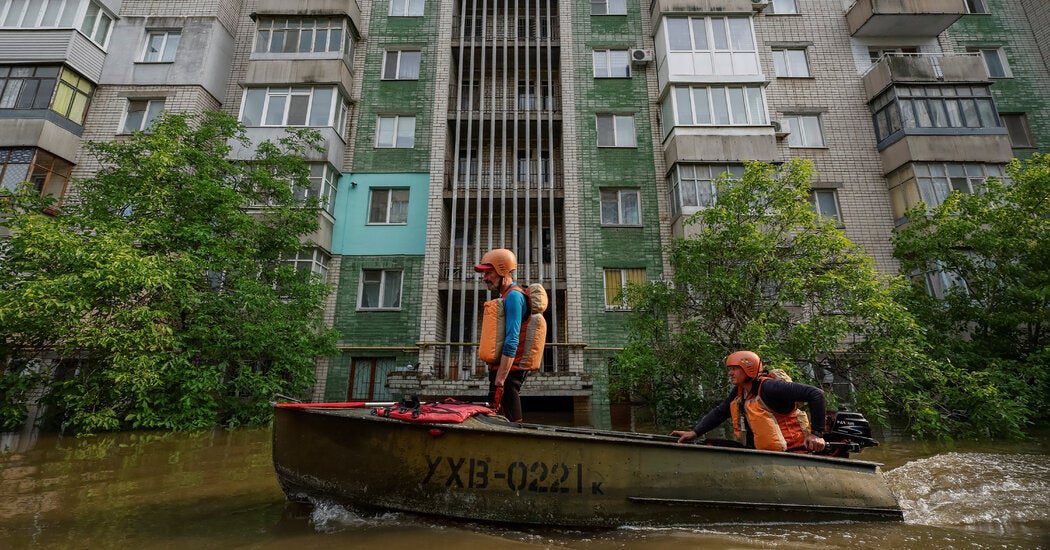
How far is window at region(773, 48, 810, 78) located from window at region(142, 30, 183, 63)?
21.8 meters

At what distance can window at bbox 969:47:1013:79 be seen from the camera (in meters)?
17.9

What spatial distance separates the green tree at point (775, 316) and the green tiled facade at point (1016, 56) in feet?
45.1

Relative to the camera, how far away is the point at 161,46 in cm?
1700

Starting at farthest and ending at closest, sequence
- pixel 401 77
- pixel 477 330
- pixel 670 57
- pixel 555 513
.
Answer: pixel 401 77, pixel 670 57, pixel 477 330, pixel 555 513

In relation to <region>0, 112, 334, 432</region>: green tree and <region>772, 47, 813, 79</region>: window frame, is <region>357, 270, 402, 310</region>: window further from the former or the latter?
<region>772, 47, 813, 79</region>: window frame

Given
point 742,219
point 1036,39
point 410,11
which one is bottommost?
point 742,219

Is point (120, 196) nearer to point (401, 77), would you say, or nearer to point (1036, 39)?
point (401, 77)

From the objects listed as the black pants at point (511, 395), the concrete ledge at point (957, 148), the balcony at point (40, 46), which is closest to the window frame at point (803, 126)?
the concrete ledge at point (957, 148)

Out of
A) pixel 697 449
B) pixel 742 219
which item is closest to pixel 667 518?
pixel 697 449

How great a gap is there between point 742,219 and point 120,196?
1348 centimetres

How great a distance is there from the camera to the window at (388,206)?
16.2 m

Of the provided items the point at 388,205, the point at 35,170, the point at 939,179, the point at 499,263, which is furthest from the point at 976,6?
the point at 35,170

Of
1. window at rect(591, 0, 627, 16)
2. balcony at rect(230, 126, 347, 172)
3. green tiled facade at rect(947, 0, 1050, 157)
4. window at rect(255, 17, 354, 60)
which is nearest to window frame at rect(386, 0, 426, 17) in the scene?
window at rect(255, 17, 354, 60)

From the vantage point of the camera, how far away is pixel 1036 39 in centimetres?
1811
